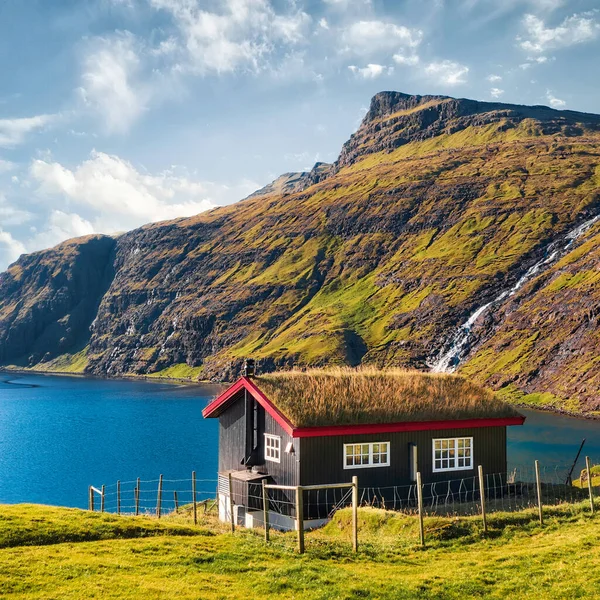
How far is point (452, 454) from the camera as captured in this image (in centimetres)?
3972

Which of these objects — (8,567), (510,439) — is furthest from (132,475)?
(8,567)

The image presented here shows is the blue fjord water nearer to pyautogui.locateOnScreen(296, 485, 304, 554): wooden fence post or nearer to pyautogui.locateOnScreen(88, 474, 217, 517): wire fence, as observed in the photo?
pyautogui.locateOnScreen(88, 474, 217, 517): wire fence

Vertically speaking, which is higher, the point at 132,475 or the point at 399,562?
the point at 399,562

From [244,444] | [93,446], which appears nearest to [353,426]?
[244,444]

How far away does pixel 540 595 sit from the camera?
18031mm

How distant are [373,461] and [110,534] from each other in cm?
1723

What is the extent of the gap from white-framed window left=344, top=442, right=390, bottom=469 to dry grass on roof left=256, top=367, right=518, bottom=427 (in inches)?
57.3

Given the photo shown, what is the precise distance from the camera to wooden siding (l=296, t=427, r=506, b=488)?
36469 millimetres

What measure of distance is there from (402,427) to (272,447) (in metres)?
7.88

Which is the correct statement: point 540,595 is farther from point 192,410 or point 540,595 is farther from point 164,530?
point 192,410

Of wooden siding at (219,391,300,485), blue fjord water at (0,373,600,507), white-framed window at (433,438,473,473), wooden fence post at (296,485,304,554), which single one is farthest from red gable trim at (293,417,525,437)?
blue fjord water at (0,373,600,507)

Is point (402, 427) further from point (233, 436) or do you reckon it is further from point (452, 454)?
point (233, 436)

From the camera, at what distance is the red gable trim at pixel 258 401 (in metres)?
36.6

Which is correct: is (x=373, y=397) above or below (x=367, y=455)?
above
